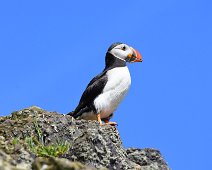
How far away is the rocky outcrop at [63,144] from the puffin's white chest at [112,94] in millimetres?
2886

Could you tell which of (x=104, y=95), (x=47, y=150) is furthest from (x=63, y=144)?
(x=104, y=95)

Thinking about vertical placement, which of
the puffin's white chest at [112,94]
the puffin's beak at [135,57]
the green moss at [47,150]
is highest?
the puffin's beak at [135,57]

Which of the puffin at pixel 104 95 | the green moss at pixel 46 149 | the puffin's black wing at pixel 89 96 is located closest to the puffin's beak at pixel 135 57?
the puffin at pixel 104 95

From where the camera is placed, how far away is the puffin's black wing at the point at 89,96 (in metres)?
14.0

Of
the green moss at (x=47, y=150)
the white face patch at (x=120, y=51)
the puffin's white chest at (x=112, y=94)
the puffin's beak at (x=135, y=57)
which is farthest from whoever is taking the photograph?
the puffin's beak at (x=135, y=57)

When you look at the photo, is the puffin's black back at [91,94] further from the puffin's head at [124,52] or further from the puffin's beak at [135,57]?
the puffin's beak at [135,57]

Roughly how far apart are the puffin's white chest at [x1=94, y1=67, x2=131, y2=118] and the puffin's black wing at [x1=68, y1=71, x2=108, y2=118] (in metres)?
0.12

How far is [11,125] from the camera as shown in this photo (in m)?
9.72

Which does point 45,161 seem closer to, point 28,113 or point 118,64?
point 28,113

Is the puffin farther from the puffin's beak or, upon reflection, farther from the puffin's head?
the puffin's beak

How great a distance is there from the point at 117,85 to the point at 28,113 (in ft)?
12.1

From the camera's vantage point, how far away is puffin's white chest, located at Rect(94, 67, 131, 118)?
13.9m

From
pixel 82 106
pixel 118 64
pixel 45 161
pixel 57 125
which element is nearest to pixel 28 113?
pixel 57 125

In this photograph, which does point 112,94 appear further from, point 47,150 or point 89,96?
point 47,150
